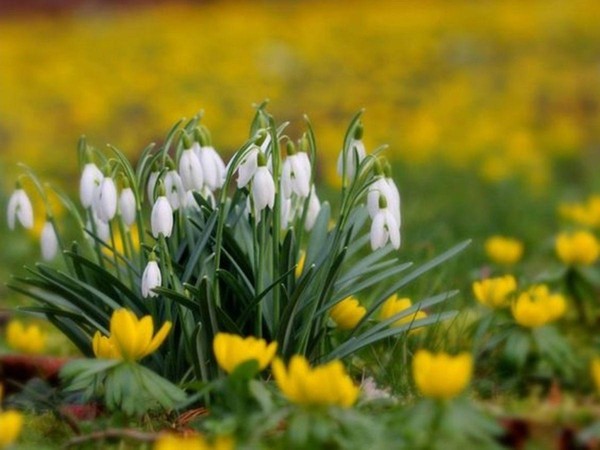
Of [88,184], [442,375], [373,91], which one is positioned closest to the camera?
[442,375]

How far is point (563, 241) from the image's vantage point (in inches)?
128

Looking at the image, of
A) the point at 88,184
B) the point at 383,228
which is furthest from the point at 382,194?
the point at 88,184

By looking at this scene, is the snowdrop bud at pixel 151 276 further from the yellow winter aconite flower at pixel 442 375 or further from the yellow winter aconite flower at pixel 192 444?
the yellow winter aconite flower at pixel 442 375

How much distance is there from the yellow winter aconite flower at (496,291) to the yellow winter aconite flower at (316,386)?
0.84 m

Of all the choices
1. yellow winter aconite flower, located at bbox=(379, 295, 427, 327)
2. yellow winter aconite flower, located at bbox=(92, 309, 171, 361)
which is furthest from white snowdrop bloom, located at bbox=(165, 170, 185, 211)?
yellow winter aconite flower, located at bbox=(379, 295, 427, 327)

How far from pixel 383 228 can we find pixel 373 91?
5844 millimetres

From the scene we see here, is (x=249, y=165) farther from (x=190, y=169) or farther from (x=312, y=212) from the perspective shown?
(x=312, y=212)

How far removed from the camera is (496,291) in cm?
282

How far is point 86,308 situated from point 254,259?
378 millimetres

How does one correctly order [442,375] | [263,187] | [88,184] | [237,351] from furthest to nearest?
[88,184], [263,187], [237,351], [442,375]

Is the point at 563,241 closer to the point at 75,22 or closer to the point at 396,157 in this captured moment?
the point at 396,157

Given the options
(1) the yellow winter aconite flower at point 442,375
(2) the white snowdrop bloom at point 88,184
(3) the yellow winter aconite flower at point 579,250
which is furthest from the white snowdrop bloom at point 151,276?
(3) the yellow winter aconite flower at point 579,250

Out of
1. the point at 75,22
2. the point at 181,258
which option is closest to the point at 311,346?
the point at 181,258

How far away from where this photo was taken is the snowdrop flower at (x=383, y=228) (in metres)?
2.37
